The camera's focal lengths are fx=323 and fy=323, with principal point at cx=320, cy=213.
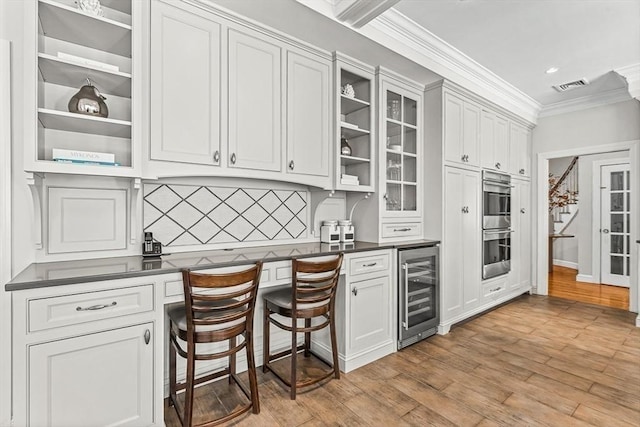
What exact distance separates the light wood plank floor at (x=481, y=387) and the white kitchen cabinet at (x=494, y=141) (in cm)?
196

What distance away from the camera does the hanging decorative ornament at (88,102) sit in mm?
1737

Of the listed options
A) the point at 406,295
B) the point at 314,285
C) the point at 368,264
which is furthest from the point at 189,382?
the point at 406,295

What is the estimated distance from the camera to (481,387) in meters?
2.29

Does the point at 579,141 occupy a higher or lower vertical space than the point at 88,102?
higher

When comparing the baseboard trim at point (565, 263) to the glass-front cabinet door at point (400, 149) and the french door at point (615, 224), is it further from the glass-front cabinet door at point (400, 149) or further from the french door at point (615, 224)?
the glass-front cabinet door at point (400, 149)

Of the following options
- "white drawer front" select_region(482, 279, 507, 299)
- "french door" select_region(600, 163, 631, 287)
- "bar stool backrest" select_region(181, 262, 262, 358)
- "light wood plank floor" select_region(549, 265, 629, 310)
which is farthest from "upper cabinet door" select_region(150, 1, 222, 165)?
"french door" select_region(600, 163, 631, 287)

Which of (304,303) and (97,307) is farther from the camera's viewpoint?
(304,303)

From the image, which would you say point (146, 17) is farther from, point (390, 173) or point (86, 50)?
point (390, 173)

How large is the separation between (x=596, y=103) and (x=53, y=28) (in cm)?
582

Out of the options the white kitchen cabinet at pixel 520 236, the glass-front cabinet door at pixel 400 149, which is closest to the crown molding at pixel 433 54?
the glass-front cabinet door at pixel 400 149

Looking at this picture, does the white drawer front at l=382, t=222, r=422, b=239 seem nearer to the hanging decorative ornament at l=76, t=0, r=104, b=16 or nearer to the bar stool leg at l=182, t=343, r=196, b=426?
the bar stool leg at l=182, t=343, r=196, b=426

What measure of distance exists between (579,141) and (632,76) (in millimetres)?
1102

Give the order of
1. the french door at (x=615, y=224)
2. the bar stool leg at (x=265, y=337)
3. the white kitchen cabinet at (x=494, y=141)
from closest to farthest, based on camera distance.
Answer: the bar stool leg at (x=265, y=337), the white kitchen cabinet at (x=494, y=141), the french door at (x=615, y=224)

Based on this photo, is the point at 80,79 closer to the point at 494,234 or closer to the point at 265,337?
the point at 265,337
